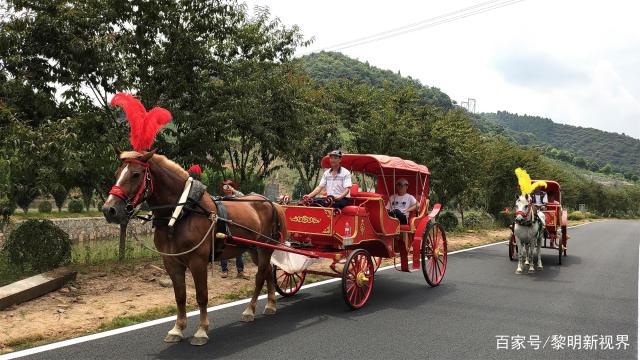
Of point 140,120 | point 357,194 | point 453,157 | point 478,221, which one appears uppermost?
point 453,157

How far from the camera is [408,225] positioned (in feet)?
28.4

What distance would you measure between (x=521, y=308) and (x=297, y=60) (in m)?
9.77

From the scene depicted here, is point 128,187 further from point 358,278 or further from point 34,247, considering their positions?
point 34,247

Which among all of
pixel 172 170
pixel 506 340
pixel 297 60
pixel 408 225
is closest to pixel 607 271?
pixel 408 225

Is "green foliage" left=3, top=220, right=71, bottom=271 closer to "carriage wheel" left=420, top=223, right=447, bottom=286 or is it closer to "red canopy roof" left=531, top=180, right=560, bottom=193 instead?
"carriage wheel" left=420, top=223, right=447, bottom=286

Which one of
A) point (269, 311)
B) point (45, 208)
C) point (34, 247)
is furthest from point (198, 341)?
point (45, 208)

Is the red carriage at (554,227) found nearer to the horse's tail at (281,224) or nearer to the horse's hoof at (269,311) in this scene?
the horse's tail at (281,224)

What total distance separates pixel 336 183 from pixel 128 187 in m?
3.80

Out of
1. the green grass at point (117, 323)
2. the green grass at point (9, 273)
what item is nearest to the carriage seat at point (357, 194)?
the green grass at point (117, 323)

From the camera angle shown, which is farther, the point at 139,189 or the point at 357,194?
the point at 357,194

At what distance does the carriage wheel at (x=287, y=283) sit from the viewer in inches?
307

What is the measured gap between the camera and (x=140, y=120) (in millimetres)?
5016

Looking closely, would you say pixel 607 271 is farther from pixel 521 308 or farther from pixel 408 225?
pixel 408 225

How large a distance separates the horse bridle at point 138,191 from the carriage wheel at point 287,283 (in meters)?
3.17
